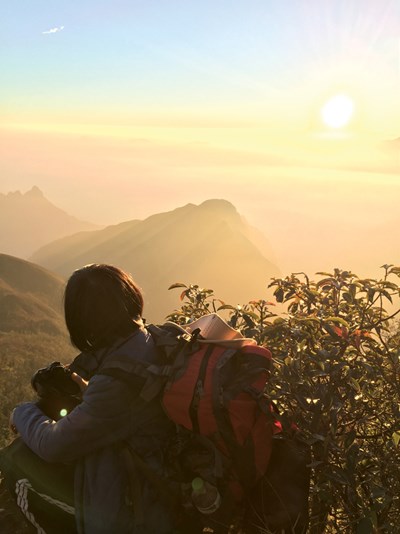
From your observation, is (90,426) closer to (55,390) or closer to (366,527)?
(55,390)

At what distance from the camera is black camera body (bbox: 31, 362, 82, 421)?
158 inches

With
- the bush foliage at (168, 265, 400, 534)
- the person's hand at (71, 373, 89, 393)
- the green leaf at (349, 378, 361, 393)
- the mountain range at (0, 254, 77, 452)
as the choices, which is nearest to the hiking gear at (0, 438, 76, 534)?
the person's hand at (71, 373, 89, 393)

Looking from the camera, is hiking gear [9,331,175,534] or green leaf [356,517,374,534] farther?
hiking gear [9,331,175,534]

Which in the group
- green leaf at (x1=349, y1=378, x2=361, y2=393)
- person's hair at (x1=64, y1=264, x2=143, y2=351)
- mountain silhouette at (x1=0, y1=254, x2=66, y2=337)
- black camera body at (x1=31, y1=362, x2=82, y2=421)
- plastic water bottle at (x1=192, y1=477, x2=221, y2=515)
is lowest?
mountain silhouette at (x1=0, y1=254, x2=66, y2=337)

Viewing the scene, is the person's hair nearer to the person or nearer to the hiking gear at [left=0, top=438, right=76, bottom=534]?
the person

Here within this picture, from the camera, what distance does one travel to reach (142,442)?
3875 millimetres

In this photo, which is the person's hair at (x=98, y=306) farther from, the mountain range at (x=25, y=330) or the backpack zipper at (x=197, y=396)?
the mountain range at (x=25, y=330)

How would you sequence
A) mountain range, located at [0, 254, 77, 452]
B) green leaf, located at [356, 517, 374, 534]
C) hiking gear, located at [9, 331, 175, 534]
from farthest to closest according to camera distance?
mountain range, located at [0, 254, 77, 452] < hiking gear, located at [9, 331, 175, 534] < green leaf, located at [356, 517, 374, 534]

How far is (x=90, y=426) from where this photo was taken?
3.67 meters

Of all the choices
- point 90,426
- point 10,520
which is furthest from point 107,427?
point 10,520

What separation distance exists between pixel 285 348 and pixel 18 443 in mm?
2288

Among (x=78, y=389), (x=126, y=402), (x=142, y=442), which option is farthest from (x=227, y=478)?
(x=78, y=389)

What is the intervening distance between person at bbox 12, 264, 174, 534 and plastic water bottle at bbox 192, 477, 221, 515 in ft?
0.78

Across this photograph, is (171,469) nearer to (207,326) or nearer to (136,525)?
(136,525)
